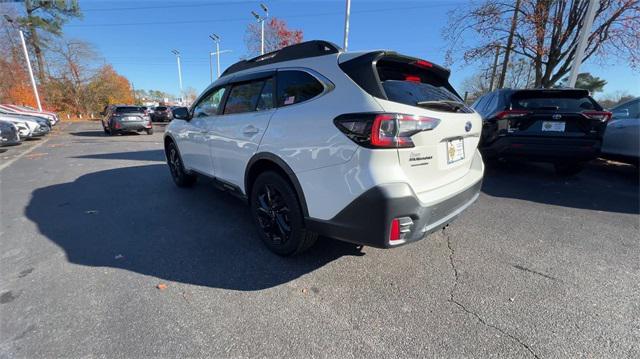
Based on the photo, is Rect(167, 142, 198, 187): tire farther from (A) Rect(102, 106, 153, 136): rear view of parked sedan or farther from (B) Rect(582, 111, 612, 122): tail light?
(A) Rect(102, 106, 153, 136): rear view of parked sedan

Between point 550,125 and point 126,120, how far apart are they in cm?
1618

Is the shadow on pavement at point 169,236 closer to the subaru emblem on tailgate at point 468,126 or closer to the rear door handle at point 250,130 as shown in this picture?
the rear door handle at point 250,130

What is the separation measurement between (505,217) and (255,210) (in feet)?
10.4

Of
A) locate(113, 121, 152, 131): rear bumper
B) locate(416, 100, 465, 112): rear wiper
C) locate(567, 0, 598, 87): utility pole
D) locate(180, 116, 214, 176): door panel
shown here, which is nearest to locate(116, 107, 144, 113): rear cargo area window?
locate(113, 121, 152, 131): rear bumper

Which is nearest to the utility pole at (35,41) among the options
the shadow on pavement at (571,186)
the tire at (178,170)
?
the tire at (178,170)

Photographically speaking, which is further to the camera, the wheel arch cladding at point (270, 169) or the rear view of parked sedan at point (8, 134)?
the rear view of parked sedan at point (8, 134)

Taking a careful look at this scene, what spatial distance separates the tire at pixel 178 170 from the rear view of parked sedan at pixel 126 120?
35.9 feet

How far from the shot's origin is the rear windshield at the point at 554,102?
4.58 metres

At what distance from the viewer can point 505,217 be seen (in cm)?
367

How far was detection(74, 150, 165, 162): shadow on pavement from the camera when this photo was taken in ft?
26.7

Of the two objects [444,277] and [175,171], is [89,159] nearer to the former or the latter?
[175,171]

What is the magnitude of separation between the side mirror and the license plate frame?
148 inches

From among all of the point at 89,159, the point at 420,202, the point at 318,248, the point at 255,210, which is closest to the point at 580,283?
the point at 420,202

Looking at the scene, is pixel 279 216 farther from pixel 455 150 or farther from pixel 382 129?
pixel 455 150
